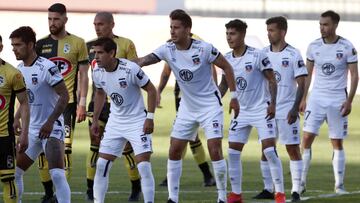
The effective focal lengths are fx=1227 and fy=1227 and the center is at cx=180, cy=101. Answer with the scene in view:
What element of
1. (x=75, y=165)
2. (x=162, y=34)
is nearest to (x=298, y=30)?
(x=162, y=34)

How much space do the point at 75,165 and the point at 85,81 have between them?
4.89 m

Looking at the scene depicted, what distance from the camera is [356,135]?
1051 inches

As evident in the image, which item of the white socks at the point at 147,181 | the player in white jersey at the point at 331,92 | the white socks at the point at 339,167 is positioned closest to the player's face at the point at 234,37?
the player in white jersey at the point at 331,92

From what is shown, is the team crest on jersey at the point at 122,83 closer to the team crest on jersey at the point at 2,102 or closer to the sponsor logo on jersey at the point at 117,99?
the sponsor logo on jersey at the point at 117,99

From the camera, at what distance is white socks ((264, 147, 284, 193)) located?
559 inches

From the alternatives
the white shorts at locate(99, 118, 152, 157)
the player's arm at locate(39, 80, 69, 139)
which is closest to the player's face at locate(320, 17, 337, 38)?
the white shorts at locate(99, 118, 152, 157)

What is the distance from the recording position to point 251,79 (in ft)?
47.3

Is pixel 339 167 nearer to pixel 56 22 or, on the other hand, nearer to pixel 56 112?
pixel 56 22

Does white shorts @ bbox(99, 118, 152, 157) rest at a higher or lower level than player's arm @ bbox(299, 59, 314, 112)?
lower

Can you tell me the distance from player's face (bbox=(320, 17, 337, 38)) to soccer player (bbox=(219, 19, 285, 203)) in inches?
65.8

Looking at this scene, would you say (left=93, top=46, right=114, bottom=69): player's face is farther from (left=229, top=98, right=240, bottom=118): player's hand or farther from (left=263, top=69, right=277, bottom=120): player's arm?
(left=263, top=69, right=277, bottom=120): player's arm

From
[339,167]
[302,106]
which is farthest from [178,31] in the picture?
[339,167]

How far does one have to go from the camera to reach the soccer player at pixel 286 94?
1494cm

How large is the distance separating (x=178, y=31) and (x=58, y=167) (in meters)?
2.08
